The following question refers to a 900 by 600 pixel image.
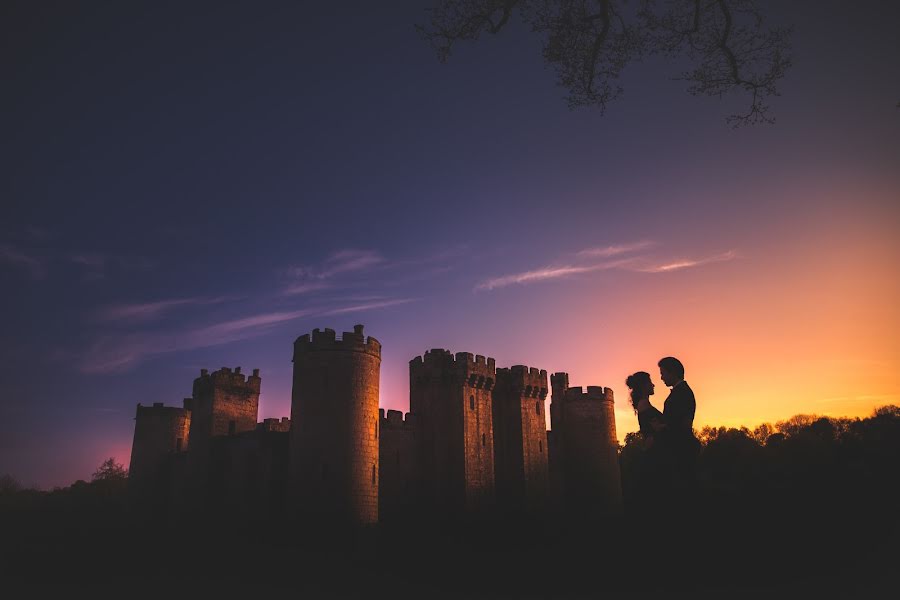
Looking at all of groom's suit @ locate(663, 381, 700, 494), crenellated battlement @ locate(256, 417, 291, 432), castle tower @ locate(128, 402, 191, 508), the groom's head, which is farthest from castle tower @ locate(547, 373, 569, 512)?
groom's suit @ locate(663, 381, 700, 494)

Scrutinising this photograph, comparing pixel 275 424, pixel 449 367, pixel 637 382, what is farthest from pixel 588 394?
pixel 637 382

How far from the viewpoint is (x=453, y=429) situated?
41.1 meters

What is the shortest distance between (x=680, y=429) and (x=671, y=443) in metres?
0.23

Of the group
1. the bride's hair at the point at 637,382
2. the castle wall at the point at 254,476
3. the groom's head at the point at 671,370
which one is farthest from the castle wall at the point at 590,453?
the groom's head at the point at 671,370

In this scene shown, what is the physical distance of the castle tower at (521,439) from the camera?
44.6m

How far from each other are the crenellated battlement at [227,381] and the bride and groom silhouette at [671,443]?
1475 inches

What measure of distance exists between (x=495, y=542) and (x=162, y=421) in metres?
30.1

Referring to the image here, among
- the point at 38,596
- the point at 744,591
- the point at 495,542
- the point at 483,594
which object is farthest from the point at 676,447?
the point at 495,542

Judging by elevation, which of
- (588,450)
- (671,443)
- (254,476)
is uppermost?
(588,450)

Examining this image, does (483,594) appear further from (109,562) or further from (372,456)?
(372,456)

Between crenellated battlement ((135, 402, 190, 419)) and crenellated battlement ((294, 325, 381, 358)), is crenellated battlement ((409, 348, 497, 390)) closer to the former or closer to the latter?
crenellated battlement ((294, 325, 381, 358))

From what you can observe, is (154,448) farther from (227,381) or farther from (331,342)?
(331,342)

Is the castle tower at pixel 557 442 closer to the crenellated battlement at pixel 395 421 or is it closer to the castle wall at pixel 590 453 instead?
the castle wall at pixel 590 453

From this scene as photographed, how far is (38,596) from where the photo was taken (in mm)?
14469
